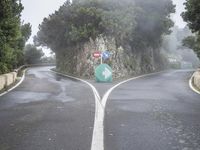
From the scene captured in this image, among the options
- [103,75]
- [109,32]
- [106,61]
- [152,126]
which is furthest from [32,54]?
[152,126]

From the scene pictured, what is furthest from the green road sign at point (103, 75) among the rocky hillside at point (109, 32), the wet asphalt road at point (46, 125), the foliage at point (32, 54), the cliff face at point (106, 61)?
the foliage at point (32, 54)

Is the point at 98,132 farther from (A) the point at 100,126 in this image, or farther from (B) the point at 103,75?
(B) the point at 103,75

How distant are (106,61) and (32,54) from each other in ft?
140

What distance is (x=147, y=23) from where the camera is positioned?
40.6 meters

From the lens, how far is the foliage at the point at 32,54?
239 ft

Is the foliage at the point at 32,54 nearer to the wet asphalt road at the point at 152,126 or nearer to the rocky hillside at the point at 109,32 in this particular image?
the rocky hillside at the point at 109,32

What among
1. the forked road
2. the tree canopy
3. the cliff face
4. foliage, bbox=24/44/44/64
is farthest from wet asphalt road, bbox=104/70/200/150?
foliage, bbox=24/44/44/64

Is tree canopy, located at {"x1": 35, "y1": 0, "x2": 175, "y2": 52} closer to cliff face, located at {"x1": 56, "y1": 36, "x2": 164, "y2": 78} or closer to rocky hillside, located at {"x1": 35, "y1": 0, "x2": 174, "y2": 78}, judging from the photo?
rocky hillside, located at {"x1": 35, "y1": 0, "x2": 174, "y2": 78}

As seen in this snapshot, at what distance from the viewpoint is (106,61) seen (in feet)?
112

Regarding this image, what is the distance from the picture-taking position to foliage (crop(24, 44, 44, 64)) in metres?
72.7

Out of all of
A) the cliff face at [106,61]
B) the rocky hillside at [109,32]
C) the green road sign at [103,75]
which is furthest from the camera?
the rocky hillside at [109,32]

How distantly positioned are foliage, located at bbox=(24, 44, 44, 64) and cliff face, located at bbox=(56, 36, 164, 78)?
3006 cm

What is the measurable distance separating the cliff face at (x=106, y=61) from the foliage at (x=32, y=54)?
3006 centimetres

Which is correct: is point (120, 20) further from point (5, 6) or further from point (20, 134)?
point (20, 134)
